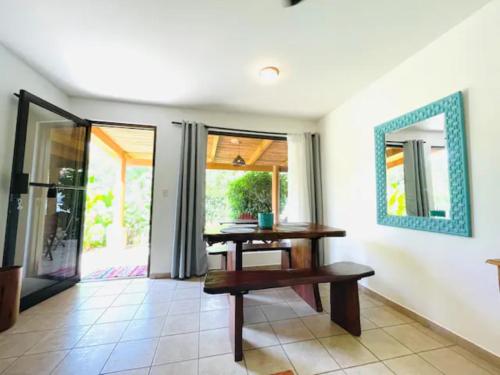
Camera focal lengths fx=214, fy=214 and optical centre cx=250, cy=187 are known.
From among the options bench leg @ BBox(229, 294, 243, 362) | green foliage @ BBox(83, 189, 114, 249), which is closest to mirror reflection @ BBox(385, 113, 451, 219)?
bench leg @ BBox(229, 294, 243, 362)

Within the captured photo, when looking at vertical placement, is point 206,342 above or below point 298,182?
below

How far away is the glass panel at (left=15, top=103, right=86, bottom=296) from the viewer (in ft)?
7.49

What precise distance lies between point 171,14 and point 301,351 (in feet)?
8.85

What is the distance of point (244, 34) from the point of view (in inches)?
71.3

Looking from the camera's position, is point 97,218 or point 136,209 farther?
point 136,209

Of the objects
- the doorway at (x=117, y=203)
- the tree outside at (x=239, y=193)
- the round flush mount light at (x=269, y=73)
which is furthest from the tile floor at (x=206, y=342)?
the round flush mount light at (x=269, y=73)

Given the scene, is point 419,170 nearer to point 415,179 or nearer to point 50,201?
point 415,179

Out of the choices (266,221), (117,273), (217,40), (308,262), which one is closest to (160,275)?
(117,273)

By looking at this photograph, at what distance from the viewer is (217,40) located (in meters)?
1.88

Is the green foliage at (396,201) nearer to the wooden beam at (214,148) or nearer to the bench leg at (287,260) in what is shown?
the bench leg at (287,260)

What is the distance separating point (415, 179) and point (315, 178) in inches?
62.4

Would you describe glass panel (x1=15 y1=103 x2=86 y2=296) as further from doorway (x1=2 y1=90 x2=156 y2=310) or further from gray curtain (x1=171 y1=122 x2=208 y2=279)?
gray curtain (x1=171 y1=122 x2=208 y2=279)

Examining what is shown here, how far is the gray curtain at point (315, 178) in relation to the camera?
3.47 metres

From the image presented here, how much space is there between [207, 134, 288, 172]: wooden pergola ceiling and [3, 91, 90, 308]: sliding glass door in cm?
191
